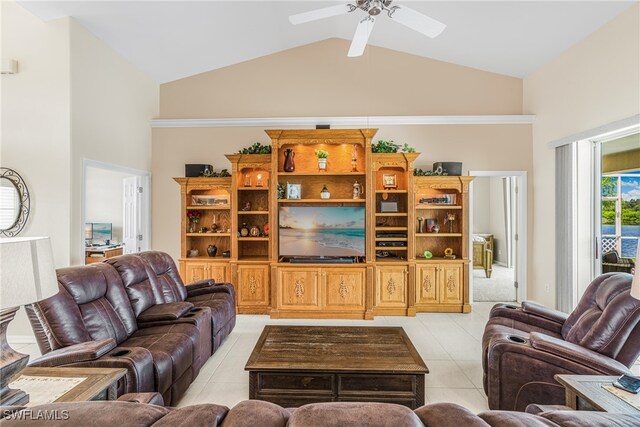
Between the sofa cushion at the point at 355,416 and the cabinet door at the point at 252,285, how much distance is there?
4.01 metres

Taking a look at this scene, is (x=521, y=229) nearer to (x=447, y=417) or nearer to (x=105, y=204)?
(x=447, y=417)

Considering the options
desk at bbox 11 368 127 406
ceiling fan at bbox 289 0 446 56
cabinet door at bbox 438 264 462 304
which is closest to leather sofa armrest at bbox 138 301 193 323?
desk at bbox 11 368 127 406

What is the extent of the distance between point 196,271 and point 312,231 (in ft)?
6.50

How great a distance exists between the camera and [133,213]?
209 inches

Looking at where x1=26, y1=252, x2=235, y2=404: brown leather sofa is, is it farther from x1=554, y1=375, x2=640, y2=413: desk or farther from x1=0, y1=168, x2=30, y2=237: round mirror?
x1=554, y1=375, x2=640, y2=413: desk

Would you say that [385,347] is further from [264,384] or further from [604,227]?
[604,227]

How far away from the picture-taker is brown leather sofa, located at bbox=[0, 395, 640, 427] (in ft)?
2.77

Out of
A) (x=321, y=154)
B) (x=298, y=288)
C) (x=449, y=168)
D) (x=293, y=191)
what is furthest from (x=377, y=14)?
(x=298, y=288)

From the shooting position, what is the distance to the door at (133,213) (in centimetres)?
528

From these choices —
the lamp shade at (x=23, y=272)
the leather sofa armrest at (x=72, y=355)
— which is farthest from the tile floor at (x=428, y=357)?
the lamp shade at (x=23, y=272)

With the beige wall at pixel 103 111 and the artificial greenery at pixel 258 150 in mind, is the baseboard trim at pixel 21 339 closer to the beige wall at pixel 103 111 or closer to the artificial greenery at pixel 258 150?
the beige wall at pixel 103 111

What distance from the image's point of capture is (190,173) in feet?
16.7

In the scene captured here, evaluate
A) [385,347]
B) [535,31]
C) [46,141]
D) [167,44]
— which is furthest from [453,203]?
[46,141]

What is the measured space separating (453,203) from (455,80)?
207 cm
